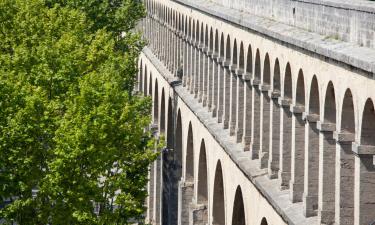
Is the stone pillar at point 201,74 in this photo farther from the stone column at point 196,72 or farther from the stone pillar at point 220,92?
the stone pillar at point 220,92

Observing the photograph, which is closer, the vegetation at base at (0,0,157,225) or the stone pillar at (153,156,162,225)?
the vegetation at base at (0,0,157,225)

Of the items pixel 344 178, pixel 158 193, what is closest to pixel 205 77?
pixel 158 193

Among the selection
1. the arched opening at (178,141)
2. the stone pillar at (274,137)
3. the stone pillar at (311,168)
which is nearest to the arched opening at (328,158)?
the stone pillar at (311,168)

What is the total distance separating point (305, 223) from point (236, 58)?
1476cm

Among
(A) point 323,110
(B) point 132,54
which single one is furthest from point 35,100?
(B) point 132,54

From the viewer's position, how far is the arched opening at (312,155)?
100 feet

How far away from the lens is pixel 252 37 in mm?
40031

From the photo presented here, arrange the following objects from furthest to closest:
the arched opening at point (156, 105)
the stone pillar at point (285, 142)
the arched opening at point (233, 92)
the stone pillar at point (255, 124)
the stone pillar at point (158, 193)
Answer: the arched opening at point (156, 105), the stone pillar at point (158, 193), the arched opening at point (233, 92), the stone pillar at point (255, 124), the stone pillar at point (285, 142)

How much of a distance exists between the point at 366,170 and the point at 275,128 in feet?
35.0

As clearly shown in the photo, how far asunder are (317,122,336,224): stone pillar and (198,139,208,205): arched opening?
22560mm

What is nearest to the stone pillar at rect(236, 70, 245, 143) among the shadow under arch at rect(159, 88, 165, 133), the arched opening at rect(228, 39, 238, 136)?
the arched opening at rect(228, 39, 238, 136)

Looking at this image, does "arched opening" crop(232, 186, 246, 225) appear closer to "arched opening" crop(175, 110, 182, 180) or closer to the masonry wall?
the masonry wall

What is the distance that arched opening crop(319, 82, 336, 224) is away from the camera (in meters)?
28.9

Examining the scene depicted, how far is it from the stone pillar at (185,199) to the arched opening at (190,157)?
316mm
